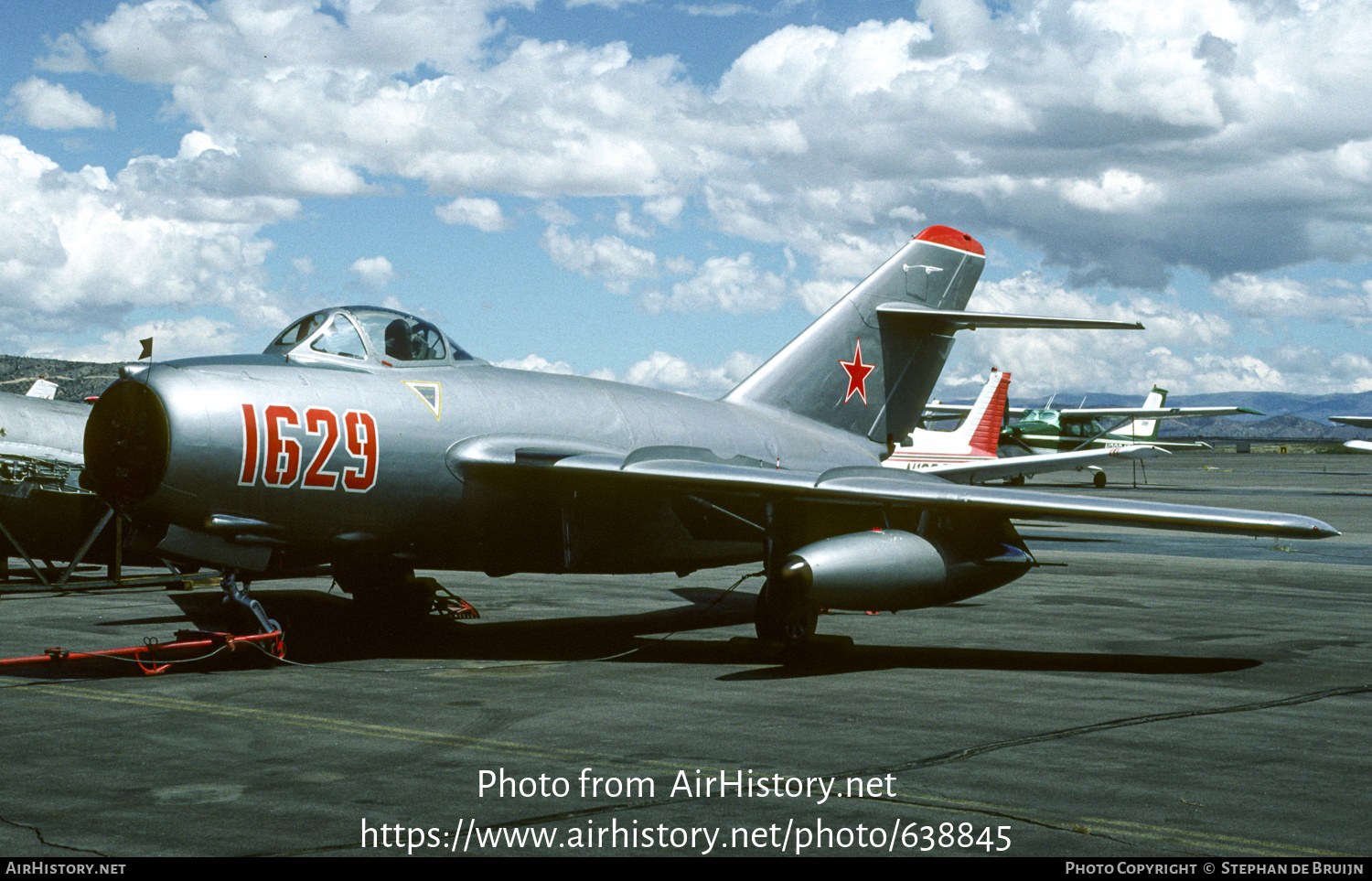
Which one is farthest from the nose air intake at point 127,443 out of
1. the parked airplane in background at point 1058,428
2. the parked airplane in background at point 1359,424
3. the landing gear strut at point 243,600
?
the parked airplane in background at point 1058,428

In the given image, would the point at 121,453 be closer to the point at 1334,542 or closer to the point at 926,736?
the point at 926,736

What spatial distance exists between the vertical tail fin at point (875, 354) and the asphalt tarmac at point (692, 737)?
276cm

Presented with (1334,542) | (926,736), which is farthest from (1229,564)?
(926,736)

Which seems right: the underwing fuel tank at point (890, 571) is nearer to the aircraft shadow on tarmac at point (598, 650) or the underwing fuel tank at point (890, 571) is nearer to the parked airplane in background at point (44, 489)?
the aircraft shadow on tarmac at point (598, 650)

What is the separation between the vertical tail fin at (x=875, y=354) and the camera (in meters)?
16.0

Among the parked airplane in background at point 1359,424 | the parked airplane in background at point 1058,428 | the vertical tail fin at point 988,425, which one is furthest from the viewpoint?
the parked airplane in background at point 1058,428

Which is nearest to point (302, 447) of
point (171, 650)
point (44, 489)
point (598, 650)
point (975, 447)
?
point (171, 650)

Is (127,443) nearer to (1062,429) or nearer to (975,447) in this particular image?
(975,447)

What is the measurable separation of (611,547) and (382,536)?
7.84 ft

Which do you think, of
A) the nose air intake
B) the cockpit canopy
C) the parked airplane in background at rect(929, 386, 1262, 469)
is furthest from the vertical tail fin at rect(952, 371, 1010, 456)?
the nose air intake

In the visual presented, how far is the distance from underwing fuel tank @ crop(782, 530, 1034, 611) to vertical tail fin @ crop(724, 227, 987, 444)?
451cm

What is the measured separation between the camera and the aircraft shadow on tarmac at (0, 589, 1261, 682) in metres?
11.2

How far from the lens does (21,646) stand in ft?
39.5

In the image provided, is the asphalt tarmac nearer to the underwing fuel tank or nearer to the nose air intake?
the underwing fuel tank
